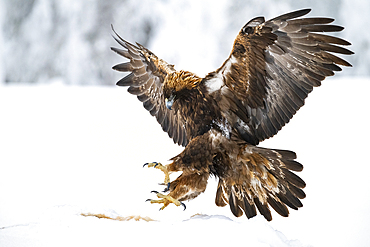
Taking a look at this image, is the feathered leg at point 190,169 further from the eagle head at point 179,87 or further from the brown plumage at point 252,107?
the eagle head at point 179,87

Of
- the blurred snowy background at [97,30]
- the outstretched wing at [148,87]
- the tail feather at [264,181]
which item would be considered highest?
the blurred snowy background at [97,30]

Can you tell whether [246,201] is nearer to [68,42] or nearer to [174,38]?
[174,38]

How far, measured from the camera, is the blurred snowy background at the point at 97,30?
529 centimetres

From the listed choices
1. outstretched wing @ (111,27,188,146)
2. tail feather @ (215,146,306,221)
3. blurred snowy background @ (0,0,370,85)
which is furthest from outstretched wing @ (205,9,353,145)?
blurred snowy background @ (0,0,370,85)

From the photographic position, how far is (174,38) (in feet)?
17.4

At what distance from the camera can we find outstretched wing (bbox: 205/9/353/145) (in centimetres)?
141

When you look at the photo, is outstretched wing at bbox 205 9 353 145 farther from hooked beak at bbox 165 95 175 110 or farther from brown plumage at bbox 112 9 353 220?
hooked beak at bbox 165 95 175 110

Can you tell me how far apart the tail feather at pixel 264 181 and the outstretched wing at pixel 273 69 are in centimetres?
15

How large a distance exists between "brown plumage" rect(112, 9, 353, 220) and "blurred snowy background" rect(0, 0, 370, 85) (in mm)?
3552

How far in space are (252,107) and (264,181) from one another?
1.18ft

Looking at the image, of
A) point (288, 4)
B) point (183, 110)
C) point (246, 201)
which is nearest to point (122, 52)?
point (183, 110)

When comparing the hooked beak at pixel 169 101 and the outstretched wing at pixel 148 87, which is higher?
the outstretched wing at pixel 148 87

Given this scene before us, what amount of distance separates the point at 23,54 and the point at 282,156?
5.37m

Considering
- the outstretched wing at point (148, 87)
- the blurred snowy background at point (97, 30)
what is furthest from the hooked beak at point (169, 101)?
the blurred snowy background at point (97, 30)
